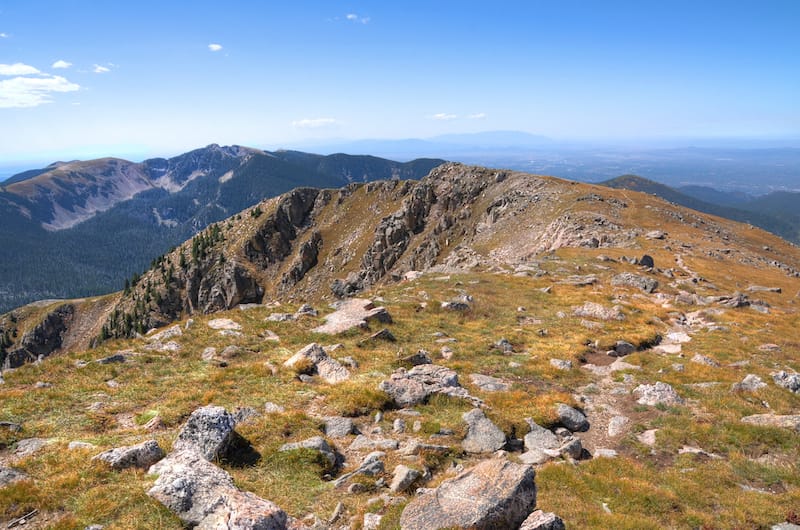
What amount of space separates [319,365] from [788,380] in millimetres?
24374

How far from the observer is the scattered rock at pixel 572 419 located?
17062mm

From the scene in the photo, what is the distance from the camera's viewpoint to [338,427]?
15.3 m

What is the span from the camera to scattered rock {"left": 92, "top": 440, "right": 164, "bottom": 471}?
11420 mm

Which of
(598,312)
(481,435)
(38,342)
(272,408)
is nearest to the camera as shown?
(481,435)

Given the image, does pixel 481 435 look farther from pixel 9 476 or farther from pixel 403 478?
pixel 9 476

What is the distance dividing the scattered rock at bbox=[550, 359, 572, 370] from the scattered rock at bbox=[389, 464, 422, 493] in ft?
46.4

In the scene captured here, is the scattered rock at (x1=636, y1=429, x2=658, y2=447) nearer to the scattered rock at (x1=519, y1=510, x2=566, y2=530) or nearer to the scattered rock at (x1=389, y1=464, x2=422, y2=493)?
the scattered rock at (x1=519, y1=510, x2=566, y2=530)

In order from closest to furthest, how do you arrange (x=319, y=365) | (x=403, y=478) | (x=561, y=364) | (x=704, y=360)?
(x=403, y=478) < (x=319, y=365) < (x=561, y=364) < (x=704, y=360)

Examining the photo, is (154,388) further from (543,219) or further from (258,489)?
(543,219)

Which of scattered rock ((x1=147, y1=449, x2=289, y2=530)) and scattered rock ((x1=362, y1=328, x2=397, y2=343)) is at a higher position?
scattered rock ((x1=147, y1=449, x2=289, y2=530))

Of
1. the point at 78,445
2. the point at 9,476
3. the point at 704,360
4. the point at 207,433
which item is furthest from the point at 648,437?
the point at 9,476

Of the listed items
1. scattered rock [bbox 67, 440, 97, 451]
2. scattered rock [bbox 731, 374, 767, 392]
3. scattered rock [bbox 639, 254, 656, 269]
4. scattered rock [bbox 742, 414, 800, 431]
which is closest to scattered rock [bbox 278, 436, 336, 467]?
scattered rock [bbox 67, 440, 97, 451]

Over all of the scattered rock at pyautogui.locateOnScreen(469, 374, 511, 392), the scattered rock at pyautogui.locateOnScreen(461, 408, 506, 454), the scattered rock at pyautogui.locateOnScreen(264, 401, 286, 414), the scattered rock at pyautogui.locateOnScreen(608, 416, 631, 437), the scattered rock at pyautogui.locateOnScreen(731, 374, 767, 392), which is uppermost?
the scattered rock at pyautogui.locateOnScreen(264, 401, 286, 414)

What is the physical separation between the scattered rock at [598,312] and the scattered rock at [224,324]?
27101mm
